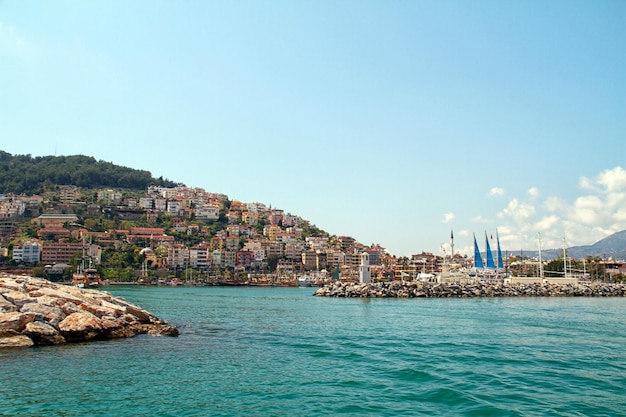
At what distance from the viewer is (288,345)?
1880 centimetres

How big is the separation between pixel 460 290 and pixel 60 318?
52811 mm

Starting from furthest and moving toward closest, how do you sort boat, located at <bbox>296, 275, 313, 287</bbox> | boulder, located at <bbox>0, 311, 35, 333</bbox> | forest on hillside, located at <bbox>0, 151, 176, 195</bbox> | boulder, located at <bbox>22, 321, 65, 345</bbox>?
forest on hillside, located at <bbox>0, 151, 176, 195</bbox>, boat, located at <bbox>296, 275, 313, 287</bbox>, boulder, located at <bbox>22, 321, 65, 345</bbox>, boulder, located at <bbox>0, 311, 35, 333</bbox>

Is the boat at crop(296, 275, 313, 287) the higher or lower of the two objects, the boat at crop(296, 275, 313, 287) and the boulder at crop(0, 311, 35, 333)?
the lower

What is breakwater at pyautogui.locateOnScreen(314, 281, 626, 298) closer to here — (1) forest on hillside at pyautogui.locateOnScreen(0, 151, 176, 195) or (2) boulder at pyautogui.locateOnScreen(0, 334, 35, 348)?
(2) boulder at pyautogui.locateOnScreen(0, 334, 35, 348)

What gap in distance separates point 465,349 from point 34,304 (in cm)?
1671

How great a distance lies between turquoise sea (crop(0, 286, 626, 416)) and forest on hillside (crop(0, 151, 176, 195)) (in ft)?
536

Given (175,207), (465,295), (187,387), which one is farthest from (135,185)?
(187,387)

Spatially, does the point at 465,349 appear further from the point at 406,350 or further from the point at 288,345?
the point at 288,345

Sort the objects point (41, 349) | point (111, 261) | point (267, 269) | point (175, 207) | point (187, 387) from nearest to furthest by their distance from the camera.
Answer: point (187, 387) < point (41, 349) < point (111, 261) < point (267, 269) < point (175, 207)

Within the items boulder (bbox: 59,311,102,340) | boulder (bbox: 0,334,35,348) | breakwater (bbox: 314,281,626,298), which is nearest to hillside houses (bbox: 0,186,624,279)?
breakwater (bbox: 314,281,626,298)

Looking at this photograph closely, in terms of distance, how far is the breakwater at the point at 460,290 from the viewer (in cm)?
5944

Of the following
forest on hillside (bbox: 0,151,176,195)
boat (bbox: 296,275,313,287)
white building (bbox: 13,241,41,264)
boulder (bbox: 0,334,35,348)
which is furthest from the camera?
forest on hillside (bbox: 0,151,176,195)

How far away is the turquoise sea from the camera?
1030 cm

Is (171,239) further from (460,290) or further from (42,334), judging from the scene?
(42,334)
